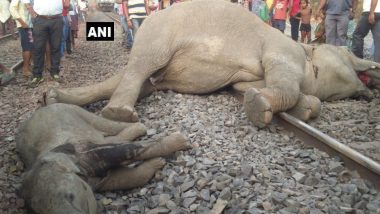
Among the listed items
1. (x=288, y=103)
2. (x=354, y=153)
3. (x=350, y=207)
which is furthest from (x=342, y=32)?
(x=350, y=207)

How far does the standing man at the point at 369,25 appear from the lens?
22.6 feet

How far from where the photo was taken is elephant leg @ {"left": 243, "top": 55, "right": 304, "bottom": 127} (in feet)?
12.7

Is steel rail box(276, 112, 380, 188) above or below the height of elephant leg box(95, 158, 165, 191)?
above

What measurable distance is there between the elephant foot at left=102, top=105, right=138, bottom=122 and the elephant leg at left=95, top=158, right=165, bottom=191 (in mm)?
1037

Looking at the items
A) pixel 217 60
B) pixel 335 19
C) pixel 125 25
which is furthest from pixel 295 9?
pixel 217 60

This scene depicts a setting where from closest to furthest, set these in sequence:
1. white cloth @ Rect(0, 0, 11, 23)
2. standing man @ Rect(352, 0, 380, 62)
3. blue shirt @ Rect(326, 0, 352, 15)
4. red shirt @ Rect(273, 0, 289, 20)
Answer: standing man @ Rect(352, 0, 380, 62)
blue shirt @ Rect(326, 0, 352, 15)
white cloth @ Rect(0, 0, 11, 23)
red shirt @ Rect(273, 0, 289, 20)

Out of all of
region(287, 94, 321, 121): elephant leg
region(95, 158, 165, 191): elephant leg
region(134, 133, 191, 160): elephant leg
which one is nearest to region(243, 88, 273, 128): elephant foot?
region(287, 94, 321, 121): elephant leg

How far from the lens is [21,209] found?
2.74 metres

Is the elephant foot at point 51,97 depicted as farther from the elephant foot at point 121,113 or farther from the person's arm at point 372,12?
the person's arm at point 372,12

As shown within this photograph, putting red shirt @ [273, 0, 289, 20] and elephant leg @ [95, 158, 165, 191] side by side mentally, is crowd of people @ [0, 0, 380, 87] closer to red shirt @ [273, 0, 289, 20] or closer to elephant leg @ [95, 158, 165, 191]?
red shirt @ [273, 0, 289, 20]

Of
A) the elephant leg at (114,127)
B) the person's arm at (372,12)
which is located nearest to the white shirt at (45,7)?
the elephant leg at (114,127)

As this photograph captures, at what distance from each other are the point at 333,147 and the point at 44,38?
202 inches

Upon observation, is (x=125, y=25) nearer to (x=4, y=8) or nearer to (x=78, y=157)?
(x=4, y=8)

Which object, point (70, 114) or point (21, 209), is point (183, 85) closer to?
point (70, 114)
